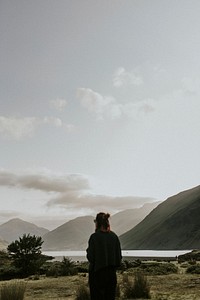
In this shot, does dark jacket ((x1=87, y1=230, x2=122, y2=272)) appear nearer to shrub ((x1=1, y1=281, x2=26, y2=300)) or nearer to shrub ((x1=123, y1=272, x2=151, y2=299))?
shrub ((x1=1, y1=281, x2=26, y2=300))

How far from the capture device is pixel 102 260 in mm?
8344

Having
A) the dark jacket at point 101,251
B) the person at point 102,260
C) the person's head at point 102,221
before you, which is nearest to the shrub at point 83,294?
the person at point 102,260

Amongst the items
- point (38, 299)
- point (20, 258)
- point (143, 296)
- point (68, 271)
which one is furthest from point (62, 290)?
point (20, 258)

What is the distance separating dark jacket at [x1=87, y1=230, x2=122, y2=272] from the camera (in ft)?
27.4

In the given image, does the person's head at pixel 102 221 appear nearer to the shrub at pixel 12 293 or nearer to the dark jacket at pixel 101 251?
the dark jacket at pixel 101 251

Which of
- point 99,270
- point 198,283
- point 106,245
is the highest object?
point 106,245

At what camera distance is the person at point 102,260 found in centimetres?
838

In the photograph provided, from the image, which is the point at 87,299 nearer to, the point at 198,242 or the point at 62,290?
the point at 62,290

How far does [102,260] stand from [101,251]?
19 cm

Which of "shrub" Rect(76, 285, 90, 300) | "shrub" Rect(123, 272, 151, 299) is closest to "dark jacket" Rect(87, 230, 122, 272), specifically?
"shrub" Rect(76, 285, 90, 300)

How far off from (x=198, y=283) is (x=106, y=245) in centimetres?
1148

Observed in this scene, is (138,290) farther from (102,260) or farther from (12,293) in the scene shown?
(102,260)

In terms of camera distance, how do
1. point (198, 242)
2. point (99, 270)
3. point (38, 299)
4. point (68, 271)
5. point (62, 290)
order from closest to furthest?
point (99, 270) → point (38, 299) → point (62, 290) → point (68, 271) → point (198, 242)

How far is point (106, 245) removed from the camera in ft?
27.8
